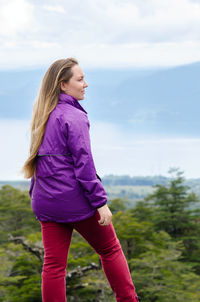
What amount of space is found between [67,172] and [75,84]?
0.42 meters

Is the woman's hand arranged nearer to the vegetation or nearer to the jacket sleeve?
the jacket sleeve

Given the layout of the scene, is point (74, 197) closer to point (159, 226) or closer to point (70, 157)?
point (70, 157)

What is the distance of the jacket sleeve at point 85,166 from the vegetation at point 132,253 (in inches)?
114

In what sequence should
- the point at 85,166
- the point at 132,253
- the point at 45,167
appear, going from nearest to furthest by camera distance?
the point at 85,166, the point at 45,167, the point at 132,253

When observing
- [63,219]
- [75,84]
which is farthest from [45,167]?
[75,84]

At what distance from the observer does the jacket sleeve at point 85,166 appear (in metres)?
1.87

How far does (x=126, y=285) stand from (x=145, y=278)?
12.0m

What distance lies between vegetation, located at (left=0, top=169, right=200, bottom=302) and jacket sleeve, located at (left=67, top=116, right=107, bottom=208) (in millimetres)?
2903

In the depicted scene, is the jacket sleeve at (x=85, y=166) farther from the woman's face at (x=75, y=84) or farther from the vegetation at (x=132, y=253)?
the vegetation at (x=132, y=253)

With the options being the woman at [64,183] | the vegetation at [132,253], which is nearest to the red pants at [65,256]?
the woman at [64,183]

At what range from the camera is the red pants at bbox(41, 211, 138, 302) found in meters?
2.01

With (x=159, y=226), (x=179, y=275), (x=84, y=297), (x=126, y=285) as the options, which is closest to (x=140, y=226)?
(x=179, y=275)

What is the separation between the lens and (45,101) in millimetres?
2039

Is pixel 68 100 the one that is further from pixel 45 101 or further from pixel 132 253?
pixel 132 253
